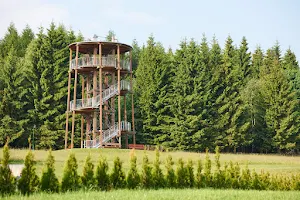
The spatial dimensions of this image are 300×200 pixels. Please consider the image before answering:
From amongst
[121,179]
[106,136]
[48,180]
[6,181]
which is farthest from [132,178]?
[106,136]

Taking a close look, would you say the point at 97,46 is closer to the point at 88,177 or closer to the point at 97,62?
the point at 97,62

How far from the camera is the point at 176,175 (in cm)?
1446

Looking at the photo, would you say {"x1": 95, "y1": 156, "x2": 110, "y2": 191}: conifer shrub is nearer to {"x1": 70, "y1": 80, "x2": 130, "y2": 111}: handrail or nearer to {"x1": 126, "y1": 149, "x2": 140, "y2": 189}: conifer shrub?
{"x1": 126, "y1": 149, "x2": 140, "y2": 189}: conifer shrub

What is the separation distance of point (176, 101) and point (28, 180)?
32.3m

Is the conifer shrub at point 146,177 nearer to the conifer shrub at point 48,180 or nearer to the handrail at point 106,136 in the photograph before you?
the conifer shrub at point 48,180

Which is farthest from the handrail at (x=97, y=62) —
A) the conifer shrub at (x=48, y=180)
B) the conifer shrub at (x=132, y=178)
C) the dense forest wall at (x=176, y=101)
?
the conifer shrub at (x=48, y=180)

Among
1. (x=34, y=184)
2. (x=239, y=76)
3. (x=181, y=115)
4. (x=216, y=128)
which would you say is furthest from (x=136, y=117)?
(x=34, y=184)

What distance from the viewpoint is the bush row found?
11336 mm

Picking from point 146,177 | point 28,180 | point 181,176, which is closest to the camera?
point 28,180

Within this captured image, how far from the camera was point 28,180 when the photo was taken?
11.3 meters

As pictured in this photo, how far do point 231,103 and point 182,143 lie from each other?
7.35 m

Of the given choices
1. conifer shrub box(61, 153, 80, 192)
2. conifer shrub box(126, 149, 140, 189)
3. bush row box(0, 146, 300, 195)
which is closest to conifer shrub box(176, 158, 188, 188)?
bush row box(0, 146, 300, 195)

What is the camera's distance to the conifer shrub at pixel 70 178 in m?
11.9

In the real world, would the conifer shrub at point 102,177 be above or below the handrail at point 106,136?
below
